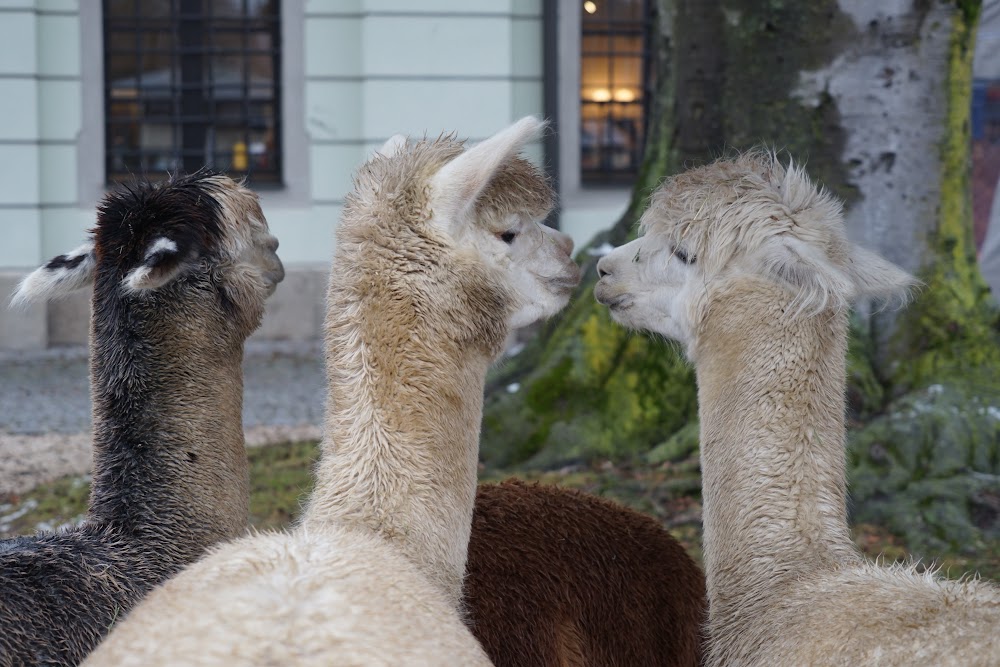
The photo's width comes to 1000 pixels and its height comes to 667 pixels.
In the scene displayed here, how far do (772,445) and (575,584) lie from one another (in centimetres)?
59

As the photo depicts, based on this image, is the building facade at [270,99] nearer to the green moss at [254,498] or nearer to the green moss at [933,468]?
the green moss at [254,498]

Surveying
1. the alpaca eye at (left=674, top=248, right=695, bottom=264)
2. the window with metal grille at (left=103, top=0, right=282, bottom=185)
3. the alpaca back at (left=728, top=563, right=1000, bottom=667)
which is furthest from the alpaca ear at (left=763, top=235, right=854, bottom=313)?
the window with metal grille at (left=103, top=0, right=282, bottom=185)

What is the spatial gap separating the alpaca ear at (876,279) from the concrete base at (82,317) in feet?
23.0

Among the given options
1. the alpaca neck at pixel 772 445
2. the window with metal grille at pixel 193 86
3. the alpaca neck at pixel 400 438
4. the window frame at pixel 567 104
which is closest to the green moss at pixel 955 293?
the alpaca neck at pixel 772 445

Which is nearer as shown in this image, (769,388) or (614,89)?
(769,388)

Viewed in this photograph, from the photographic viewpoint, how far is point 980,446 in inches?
182

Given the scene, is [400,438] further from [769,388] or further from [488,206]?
[769,388]

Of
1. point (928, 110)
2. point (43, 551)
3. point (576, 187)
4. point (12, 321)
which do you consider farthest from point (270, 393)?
point (43, 551)

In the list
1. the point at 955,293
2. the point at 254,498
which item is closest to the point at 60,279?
the point at 254,498

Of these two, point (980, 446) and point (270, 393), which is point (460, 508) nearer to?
point (980, 446)

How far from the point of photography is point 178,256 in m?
2.89

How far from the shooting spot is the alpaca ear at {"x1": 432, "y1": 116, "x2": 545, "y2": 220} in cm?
238

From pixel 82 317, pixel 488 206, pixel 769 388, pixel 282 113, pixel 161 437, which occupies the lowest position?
pixel 82 317

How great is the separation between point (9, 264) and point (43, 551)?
297 inches
